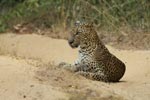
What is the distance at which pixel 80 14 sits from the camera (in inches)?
622

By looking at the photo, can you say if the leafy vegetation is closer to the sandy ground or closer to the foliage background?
the foliage background

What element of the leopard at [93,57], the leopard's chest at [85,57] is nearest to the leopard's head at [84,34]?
the leopard at [93,57]

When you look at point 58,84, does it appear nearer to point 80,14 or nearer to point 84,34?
point 84,34

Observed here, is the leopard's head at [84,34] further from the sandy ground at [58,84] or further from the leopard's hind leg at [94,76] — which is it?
the sandy ground at [58,84]

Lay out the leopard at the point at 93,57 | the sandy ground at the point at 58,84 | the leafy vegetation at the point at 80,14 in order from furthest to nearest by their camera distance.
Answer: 1. the leafy vegetation at the point at 80,14
2. the leopard at the point at 93,57
3. the sandy ground at the point at 58,84

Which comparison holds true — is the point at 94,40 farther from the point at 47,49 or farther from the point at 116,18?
the point at 116,18

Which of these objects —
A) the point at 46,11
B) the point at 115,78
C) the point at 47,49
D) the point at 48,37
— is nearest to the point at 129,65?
the point at 115,78

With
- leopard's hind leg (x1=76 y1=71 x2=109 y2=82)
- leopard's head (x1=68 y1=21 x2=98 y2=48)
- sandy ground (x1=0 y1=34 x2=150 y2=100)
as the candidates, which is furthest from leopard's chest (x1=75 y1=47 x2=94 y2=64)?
sandy ground (x1=0 y1=34 x2=150 y2=100)

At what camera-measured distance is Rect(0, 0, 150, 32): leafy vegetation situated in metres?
15.3

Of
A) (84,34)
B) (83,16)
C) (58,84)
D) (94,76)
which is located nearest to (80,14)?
(83,16)

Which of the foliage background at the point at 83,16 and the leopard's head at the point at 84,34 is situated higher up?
the leopard's head at the point at 84,34

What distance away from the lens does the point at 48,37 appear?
15242 millimetres

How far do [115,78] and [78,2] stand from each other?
5.64 m

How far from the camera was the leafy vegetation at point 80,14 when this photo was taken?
15297mm
